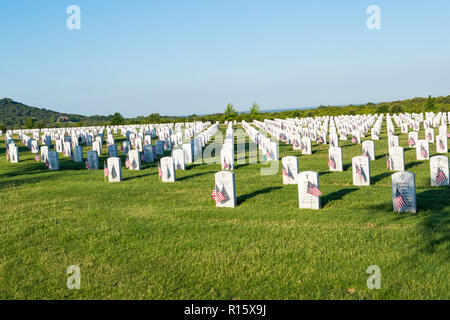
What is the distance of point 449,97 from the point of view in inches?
3216

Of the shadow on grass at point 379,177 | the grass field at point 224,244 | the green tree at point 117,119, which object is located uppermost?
the green tree at point 117,119

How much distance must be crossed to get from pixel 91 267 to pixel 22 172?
45.5ft

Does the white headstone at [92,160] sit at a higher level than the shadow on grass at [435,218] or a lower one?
higher

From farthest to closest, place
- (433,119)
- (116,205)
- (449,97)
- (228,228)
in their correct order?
(449,97) < (433,119) < (116,205) < (228,228)

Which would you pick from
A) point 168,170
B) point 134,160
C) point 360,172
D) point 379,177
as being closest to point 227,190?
point 360,172

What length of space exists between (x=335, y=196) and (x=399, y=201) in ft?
6.71

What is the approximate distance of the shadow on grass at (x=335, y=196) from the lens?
33.3 feet

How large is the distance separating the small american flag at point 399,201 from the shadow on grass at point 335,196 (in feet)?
5.36

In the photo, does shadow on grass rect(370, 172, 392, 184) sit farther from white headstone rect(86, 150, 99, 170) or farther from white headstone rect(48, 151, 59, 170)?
white headstone rect(48, 151, 59, 170)

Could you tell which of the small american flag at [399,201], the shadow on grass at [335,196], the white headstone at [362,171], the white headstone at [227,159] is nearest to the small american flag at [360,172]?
the white headstone at [362,171]

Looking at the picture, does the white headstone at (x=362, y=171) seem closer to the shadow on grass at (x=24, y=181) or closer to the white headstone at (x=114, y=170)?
the white headstone at (x=114, y=170)

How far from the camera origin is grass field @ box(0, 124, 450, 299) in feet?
18.3
